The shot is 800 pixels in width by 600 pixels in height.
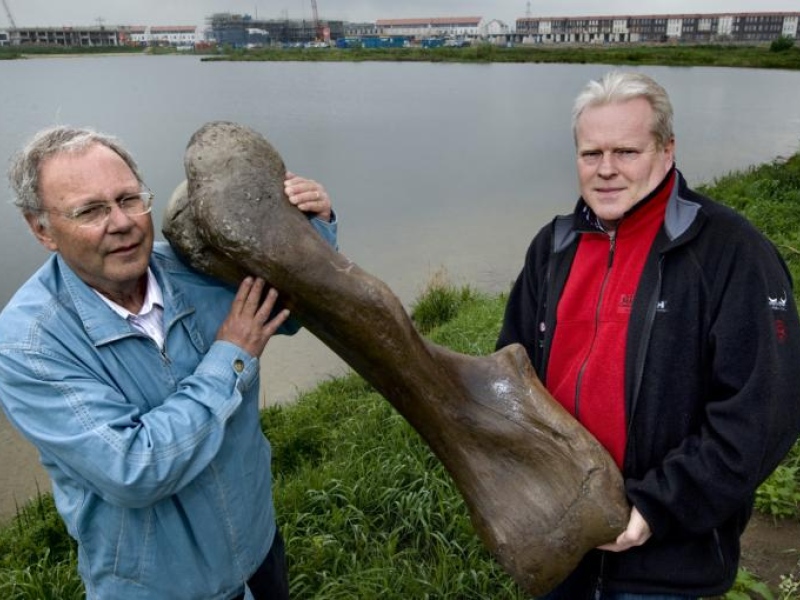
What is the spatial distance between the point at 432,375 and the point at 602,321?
1.45ft

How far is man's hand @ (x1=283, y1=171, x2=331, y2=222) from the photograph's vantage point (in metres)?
1.72

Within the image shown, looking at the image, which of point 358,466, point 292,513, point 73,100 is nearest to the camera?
point 292,513

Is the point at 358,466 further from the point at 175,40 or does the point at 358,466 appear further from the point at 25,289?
the point at 175,40

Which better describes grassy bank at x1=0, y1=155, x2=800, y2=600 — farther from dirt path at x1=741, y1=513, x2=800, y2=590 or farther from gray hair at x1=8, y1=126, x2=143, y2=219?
gray hair at x1=8, y1=126, x2=143, y2=219

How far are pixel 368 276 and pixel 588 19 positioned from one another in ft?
336

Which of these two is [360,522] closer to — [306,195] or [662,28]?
[306,195]

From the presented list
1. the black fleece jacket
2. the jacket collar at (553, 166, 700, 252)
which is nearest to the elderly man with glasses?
the jacket collar at (553, 166, 700, 252)

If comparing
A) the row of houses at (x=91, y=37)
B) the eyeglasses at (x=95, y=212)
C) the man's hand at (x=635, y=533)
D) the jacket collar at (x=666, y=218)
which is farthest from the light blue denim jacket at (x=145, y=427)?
the row of houses at (x=91, y=37)

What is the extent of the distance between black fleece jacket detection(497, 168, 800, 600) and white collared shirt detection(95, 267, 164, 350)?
1.10 meters

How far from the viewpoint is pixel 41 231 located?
1600 millimetres

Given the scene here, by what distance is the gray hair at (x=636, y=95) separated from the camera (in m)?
1.63

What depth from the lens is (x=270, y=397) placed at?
5777mm

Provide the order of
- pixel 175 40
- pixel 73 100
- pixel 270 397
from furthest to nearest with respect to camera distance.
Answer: pixel 175 40 < pixel 73 100 < pixel 270 397

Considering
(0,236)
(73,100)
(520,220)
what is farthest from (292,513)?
(73,100)
